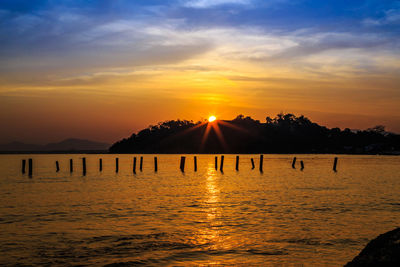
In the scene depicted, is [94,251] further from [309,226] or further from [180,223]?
[309,226]

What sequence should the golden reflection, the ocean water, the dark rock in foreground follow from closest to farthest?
the dark rock in foreground → the ocean water → the golden reflection

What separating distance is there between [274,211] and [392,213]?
199 inches

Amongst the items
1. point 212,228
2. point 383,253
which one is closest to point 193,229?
point 212,228

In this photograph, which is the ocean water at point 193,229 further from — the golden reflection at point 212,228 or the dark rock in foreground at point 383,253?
the dark rock in foreground at point 383,253

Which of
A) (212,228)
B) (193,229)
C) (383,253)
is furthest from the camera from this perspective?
(212,228)

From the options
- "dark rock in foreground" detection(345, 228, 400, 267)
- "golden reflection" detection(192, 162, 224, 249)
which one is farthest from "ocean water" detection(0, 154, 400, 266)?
"dark rock in foreground" detection(345, 228, 400, 267)

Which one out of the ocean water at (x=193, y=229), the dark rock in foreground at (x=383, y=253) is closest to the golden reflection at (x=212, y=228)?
the ocean water at (x=193, y=229)

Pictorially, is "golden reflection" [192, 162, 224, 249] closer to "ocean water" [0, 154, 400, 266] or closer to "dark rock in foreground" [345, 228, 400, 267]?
"ocean water" [0, 154, 400, 266]

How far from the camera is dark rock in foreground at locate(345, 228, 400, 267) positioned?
22.5ft

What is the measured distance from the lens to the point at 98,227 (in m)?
15.4

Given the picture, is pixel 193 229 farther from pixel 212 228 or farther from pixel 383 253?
pixel 383 253

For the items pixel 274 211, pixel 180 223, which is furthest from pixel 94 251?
pixel 274 211

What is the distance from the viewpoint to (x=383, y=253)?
23.4ft

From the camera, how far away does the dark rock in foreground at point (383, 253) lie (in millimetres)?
6859
